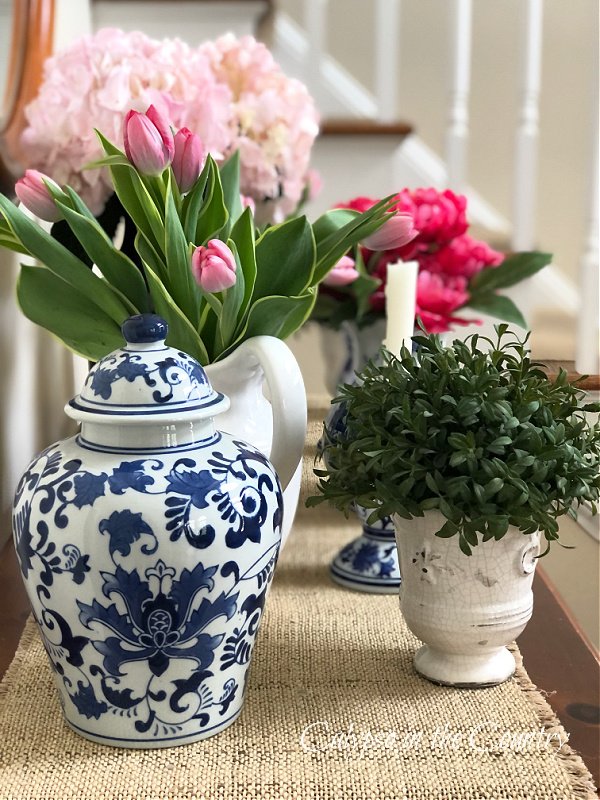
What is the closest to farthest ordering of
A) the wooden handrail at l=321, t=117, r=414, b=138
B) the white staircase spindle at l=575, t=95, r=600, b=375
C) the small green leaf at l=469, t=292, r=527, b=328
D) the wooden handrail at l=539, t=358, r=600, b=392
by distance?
the wooden handrail at l=539, t=358, r=600, b=392 < the small green leaf at l=469, t=292, r=527, b=328 < the white staircase spindle at l=575, t=95, r=600, b=375 < the wooden handrail at l=321, t=117, r=414, b=138

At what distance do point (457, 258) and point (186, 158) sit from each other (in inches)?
17.7

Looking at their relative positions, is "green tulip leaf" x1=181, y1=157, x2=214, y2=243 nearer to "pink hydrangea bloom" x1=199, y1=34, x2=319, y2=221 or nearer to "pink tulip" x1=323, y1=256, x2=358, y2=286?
"pink tulip" x1=323, y1=256, x2=358, y2=286

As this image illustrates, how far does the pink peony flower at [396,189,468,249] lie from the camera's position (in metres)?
0.89

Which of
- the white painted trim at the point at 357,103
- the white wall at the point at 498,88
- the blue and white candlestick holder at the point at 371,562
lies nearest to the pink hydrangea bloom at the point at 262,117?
the blue and white candlestick holder at the point at 371,562

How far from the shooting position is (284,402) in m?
0.56

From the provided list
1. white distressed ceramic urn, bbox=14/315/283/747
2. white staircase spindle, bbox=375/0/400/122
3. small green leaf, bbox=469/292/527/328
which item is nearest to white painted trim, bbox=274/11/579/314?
white staircase spindle, bbox=375/0/400/122

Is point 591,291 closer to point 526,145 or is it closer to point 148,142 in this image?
point 526,145

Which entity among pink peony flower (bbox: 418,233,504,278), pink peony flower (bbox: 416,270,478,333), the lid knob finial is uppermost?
the lid knob finial

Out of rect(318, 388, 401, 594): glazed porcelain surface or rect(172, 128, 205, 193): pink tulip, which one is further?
rect(318, 388, 401, 594): glazed porcelain surface

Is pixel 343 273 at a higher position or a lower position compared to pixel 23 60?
lower

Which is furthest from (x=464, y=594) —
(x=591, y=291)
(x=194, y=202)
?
(x=591, y=291)

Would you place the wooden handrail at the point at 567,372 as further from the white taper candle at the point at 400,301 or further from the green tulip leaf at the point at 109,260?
the green tulip leaf at the point at 109,260

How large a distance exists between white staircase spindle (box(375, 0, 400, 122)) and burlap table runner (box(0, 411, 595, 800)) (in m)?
1.22

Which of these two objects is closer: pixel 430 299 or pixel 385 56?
pixel 430 299
